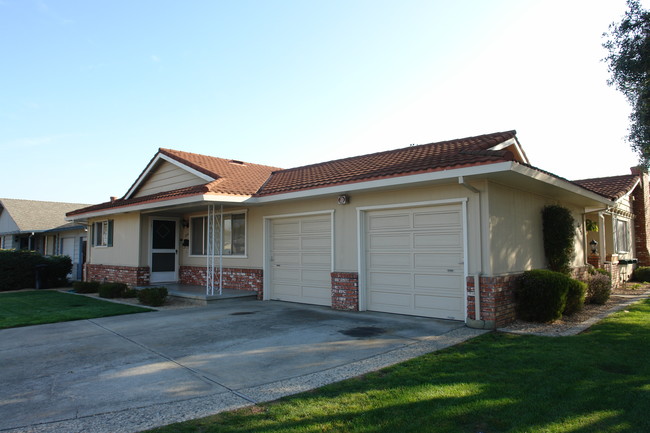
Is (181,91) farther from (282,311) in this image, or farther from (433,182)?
(433,182)

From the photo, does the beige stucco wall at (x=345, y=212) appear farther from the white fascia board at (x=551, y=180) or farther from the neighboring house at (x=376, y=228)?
the white fascia board at (x=551, y=180)

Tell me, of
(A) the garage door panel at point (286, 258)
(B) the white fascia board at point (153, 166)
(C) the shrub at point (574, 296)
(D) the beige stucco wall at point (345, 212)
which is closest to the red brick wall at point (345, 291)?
(D) the beige stucco wall at point (345, 212)

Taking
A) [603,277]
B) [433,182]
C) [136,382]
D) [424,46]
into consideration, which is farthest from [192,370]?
[603,277]

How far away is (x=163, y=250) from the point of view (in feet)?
49.9

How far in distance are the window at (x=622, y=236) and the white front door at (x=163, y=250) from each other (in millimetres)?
16466

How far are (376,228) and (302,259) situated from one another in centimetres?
258

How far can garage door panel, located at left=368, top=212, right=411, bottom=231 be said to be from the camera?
9203mm

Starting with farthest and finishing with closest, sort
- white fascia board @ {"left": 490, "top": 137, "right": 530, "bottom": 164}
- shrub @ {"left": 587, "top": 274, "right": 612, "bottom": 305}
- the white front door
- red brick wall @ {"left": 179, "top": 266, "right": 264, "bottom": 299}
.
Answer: the white front door < red brick wall @ {"left": 179, "top": 266, "right": 264, "bottom": 299} < shrub @ {"left": 587, "top": 274, "right": 612, "bottom": 305} < white fascia board @ {"left": 490, "top": 137, "right": 530, "bottom": 164}

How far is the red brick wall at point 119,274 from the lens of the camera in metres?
14.6

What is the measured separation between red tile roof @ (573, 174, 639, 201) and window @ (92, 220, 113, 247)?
57.2ft

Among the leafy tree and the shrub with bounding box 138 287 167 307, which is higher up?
the leafy tree

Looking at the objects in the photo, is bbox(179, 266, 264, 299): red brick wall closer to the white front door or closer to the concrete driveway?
the white front door

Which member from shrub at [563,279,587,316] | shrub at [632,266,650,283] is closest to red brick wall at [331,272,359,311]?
shrub at [563,279,587,316]

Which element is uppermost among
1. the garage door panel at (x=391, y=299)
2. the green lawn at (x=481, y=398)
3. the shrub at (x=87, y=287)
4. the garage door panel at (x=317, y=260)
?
the garage door panel at (x=317, y=260)
